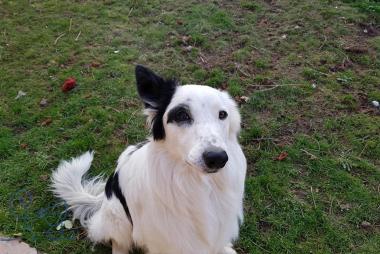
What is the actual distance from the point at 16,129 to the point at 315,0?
192 inches

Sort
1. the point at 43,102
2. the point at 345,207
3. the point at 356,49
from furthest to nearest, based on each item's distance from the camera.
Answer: the point at 356,49, the point at 43,102, the point at 345,207

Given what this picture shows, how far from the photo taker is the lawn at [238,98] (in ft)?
12.2

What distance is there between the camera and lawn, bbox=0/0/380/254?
3.71 metres

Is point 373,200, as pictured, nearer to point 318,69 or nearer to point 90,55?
point 318,69

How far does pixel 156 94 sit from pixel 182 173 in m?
0.53

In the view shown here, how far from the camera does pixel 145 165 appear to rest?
8.91 ft

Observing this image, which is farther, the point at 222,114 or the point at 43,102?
the point at 43,102

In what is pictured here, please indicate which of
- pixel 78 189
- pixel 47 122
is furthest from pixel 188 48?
pixel 78 189

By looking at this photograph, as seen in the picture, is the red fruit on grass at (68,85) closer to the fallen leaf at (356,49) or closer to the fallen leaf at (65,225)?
the fallen leaf at (65,225)

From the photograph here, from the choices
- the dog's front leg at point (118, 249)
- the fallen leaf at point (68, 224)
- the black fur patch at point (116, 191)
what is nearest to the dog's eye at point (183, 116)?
the black fur patch at point (116, 191)

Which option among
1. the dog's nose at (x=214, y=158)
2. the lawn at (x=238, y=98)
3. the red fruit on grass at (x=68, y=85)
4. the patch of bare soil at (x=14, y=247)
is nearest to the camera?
the dog's nose at (x=214, y=158)

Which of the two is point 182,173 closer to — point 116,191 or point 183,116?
point 183,116

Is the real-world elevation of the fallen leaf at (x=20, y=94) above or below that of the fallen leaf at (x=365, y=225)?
below

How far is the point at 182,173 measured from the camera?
103 inches
